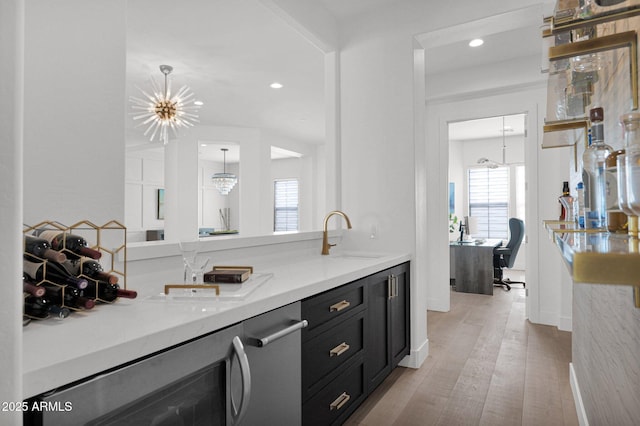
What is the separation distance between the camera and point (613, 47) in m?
0.93

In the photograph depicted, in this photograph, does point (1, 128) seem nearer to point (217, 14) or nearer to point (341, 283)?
point (341, 283)

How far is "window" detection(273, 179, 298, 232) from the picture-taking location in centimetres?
1032

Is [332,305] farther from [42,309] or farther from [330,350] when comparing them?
[42,309]

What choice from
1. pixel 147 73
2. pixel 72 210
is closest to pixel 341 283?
pixel 72 210

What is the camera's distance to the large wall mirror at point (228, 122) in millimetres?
3367

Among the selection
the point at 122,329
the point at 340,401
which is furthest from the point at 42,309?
the point at 340,401

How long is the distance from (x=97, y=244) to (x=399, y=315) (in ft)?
6.49

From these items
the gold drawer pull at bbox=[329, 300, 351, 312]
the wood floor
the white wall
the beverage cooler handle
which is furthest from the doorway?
the white wall

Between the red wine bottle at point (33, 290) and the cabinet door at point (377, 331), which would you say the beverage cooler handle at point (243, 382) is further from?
the cabinet door at point (377, 331)

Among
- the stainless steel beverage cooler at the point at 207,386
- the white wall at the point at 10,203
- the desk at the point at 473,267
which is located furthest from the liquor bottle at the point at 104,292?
the desk at the point at 473,267

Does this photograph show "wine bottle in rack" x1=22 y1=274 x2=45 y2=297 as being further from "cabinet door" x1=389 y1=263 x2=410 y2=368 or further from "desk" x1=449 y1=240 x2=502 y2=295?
"desk" x1=449 y1=240 x2=502 y2=295

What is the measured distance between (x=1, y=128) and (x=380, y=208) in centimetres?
259

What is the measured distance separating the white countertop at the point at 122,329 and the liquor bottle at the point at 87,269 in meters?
0.09

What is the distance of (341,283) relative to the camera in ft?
6.05
